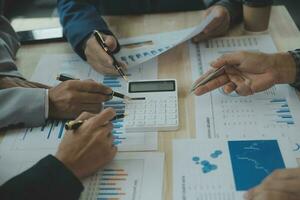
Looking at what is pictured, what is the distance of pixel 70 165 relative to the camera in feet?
2.64

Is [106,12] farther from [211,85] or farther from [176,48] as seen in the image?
[211,85]

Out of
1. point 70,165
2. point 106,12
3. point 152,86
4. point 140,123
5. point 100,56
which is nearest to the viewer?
point 70,165

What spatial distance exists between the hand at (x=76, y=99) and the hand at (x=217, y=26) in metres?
0.41

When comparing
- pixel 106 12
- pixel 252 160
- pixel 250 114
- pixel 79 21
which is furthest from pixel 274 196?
pixel 106 12

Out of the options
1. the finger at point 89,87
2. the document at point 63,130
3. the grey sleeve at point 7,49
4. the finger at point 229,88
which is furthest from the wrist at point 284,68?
the grey sleeve at point 7,49

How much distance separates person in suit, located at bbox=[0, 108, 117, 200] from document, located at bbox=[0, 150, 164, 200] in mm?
24

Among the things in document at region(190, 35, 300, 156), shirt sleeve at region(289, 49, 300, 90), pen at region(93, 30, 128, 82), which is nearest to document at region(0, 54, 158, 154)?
pen at region(93, 30, 128, 82)

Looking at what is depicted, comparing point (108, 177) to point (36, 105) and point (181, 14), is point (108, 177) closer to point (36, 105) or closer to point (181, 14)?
point (36, 105)

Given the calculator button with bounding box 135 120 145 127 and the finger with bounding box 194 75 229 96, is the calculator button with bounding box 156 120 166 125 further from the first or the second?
the finger with bounding box 194 75 229 96

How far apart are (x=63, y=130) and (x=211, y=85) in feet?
1.27

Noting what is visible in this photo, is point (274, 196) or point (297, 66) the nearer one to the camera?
point (274, 196)

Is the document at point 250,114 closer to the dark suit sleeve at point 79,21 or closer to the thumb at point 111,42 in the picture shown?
the thumb at point 111,42

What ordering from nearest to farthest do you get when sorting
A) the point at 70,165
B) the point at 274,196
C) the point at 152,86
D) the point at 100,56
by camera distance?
the point at 274,196
the point at 70,165
the point at 152,86
the point at 100,56

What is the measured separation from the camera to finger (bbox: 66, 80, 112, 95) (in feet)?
3.23
